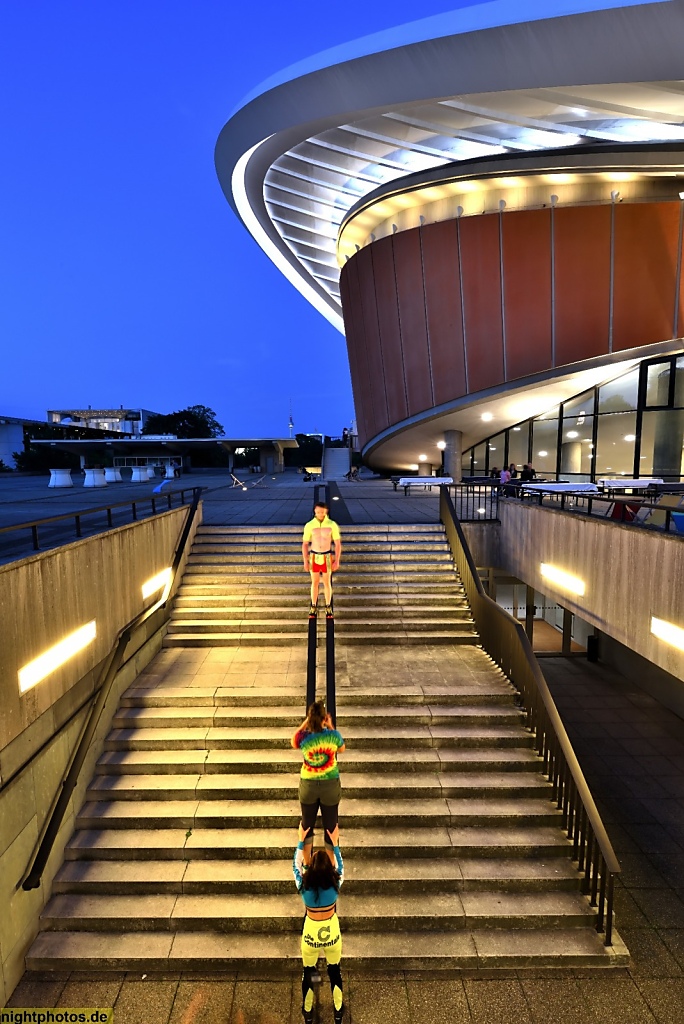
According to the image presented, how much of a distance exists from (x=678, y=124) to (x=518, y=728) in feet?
71.1

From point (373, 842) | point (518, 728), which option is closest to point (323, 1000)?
point (373, 842)

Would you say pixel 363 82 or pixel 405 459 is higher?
pixel 363 82

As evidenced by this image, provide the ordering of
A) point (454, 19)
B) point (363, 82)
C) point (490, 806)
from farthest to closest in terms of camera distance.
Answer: point (363, 82)
point (454, 19)
point (490, 806)

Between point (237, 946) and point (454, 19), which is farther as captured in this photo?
point (454, 19)

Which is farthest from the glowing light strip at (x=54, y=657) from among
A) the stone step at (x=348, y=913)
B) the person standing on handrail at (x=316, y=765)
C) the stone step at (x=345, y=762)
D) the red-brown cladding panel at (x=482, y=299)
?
the red-brown cladding panel at (x=482, y=299)

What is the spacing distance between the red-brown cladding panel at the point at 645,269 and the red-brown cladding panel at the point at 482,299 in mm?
4196

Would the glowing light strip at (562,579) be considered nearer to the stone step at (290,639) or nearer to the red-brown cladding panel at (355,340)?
the stone step at (290,639)

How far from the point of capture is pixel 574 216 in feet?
59.0

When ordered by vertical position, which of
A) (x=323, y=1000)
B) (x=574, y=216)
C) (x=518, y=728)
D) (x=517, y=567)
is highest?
(x=574, y=216)

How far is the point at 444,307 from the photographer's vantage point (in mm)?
20609

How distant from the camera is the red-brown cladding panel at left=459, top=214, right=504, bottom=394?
63.0ft

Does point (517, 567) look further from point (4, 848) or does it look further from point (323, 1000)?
point (4, 848)

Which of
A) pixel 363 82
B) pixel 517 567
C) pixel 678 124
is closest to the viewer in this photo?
pixel 517 567

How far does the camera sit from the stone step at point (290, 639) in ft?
27.6
